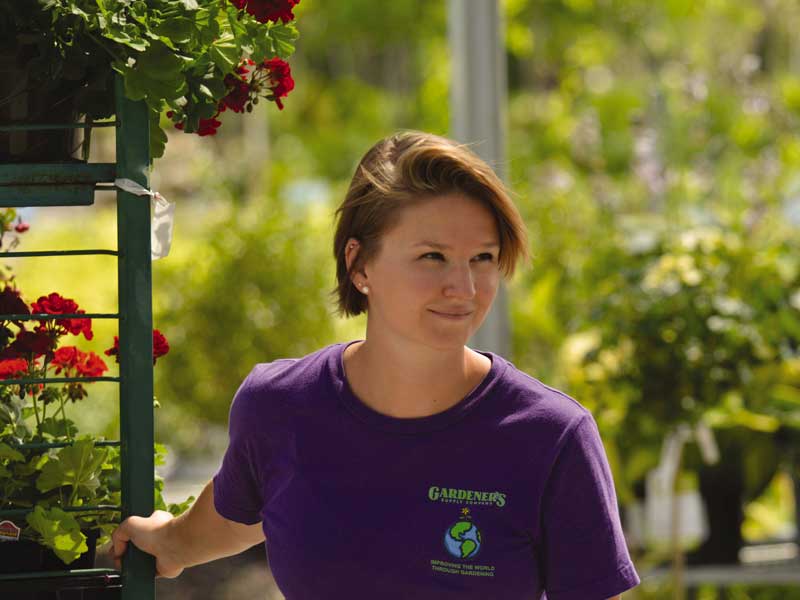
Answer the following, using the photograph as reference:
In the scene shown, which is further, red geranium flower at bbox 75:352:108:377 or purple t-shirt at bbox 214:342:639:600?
red geranium flower at bbox 75:352:108:377

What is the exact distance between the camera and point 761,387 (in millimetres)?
3273

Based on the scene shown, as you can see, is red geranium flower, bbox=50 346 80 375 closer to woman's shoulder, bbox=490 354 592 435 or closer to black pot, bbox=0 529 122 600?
black pot, bbox=0 529 122 600

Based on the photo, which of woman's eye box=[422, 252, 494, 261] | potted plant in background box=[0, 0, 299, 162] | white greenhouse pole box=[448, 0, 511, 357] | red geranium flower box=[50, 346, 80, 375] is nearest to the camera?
potted plant in background box=[0, 0, 299, 162]

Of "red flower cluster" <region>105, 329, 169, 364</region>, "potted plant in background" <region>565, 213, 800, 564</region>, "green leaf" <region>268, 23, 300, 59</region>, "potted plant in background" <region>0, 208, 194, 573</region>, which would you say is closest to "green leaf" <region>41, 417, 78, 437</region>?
"potted plant in background" <region>0, 208, 194, 573</region>

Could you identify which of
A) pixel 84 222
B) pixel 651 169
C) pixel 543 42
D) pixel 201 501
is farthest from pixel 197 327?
pixel 543 42

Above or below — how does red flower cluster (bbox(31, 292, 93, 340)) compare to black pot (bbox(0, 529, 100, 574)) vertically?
above

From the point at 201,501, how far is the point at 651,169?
107 inches

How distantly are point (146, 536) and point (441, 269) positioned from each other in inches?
19.0

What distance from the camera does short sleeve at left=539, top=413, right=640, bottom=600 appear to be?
140 cm

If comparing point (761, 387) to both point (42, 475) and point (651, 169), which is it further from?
point (42, 475)

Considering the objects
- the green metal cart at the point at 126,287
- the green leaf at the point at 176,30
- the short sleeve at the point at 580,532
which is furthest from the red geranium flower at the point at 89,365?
the short sleeve at the point at 580,532

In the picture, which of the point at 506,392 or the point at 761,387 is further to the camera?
the point at 761,387

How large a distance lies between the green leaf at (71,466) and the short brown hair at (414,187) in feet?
1.32

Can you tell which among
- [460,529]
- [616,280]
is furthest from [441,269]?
[616,280]
